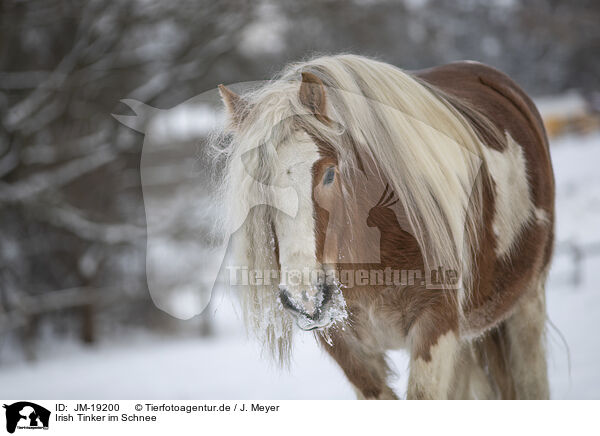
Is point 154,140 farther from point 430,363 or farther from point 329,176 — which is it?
point 430,363

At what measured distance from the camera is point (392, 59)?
8.09 feet

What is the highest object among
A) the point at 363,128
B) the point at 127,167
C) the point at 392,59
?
the point at 392,59

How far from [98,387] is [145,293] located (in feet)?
4.06

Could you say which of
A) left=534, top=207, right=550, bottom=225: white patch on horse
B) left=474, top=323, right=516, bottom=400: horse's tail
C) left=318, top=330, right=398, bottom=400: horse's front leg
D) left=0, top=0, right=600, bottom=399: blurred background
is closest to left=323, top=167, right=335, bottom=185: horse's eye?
left=318, top=330, right=398, bottom=400: horse's front leg

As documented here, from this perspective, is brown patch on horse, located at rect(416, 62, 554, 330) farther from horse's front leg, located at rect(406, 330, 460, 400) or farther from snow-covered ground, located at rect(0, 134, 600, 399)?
snow-covered ground, located at rect(0, 134, 600, 399)

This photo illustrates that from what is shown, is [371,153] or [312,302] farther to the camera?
[371,153]

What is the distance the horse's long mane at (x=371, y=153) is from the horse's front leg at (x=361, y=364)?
0.12 meters

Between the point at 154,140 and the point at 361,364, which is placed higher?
the point at 154,140

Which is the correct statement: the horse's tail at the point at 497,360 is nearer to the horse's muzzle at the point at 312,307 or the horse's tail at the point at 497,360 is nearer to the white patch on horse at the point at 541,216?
the white patch on horse at the point at 541,216

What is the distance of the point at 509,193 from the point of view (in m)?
1.10

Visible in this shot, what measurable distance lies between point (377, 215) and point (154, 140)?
1640mm

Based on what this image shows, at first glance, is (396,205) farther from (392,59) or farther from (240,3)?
(240,3)

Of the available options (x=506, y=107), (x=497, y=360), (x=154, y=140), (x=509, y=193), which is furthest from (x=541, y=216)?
(x=154, y=140)
